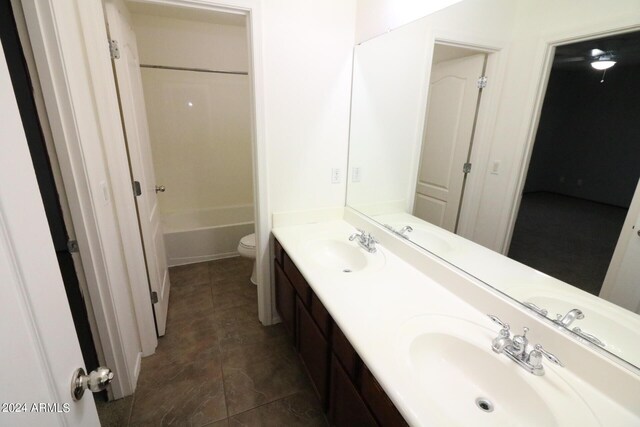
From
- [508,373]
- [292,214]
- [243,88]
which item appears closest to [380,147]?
[292,214]

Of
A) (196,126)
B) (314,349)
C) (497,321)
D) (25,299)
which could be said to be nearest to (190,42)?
(196,126)

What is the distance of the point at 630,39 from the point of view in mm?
731

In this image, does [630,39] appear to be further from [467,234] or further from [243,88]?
[243,88]

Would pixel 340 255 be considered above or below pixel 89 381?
below

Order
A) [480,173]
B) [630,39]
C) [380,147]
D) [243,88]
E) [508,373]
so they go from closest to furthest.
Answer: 1. [630,39]
2. [508,373]
3. [480,173]
4. [380,147]
5. [243,88]

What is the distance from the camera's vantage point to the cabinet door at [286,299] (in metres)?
1.66

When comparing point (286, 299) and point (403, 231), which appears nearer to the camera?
point (403, 231)

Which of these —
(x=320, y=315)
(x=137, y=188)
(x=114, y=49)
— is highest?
(x=114, y=49)

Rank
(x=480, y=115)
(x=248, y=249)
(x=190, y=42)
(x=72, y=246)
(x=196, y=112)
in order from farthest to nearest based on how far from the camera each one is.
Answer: (x=196, y=112) < (x=190, y=42) < (x=248, y=249) < (x=72, y=246) < (x=480, y=115)

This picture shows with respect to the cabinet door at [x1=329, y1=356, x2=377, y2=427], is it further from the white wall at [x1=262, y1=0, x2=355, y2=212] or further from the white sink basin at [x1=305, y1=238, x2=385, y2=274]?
the white wall at [x1=262, y1=0, x2=355, y2=212]

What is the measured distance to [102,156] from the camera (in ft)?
4.54

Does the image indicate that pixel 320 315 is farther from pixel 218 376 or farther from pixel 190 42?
pixel 190 42

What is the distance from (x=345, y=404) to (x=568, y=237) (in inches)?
37.9

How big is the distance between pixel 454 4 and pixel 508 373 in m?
1.40
